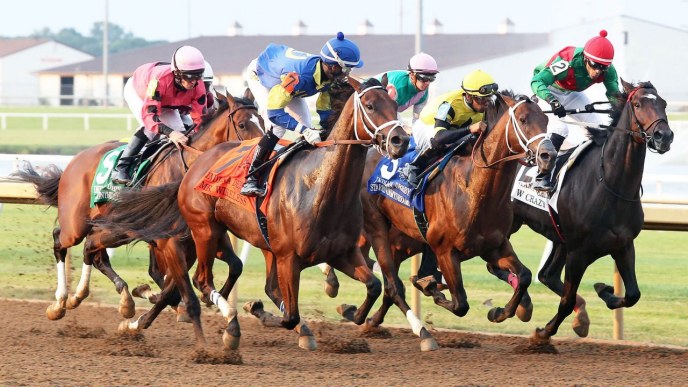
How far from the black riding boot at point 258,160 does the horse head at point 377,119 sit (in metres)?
0.58

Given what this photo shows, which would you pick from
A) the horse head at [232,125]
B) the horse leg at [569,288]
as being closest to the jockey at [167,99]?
the horse head at [232,125]

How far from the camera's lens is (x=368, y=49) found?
48656 mm

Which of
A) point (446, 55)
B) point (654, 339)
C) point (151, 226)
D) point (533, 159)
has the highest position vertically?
point (446, 55)

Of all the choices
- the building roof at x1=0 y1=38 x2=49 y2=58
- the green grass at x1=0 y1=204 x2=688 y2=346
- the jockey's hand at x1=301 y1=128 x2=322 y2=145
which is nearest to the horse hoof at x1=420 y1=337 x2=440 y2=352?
the green grass at x1=0 y1=204 x2=688 y2=346

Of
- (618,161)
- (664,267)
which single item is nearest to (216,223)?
(618,161)

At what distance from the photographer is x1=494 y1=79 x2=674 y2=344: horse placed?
631cm

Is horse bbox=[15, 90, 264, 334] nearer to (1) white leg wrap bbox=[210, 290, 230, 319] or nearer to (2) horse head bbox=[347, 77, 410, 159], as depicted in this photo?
(1) white leg wrap bbox=[210, 290, 230, 319]

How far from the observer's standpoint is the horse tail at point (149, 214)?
677 centimetres

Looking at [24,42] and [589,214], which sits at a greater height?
[24,42]

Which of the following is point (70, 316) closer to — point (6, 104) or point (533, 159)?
point (533, 159)

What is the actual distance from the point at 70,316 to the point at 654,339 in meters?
3.78

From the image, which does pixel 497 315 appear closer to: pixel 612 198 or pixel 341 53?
pixel 612 198

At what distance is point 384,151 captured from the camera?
5676 millimetres

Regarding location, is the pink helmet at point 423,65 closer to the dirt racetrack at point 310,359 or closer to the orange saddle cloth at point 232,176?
the orange saddle cloth at point 232,176
